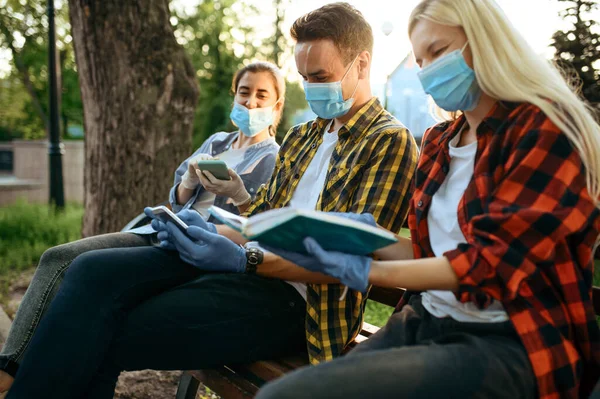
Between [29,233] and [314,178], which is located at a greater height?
[314,178]

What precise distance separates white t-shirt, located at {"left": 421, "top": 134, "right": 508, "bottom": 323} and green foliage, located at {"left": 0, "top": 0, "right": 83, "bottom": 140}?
15.6 meters

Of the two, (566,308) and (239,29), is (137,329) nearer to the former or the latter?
(566,308)

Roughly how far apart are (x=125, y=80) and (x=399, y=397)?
12.7 ft

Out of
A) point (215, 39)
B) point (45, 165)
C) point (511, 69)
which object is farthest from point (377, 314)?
point (215, 39)

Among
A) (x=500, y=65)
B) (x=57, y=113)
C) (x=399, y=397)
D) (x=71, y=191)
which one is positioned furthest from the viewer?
(x=71, y=191)

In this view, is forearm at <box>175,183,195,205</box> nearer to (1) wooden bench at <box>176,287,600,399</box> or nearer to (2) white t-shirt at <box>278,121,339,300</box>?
(2) white t-shirt at <box>278,121,339,300</box>

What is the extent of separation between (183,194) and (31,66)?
22136 mm

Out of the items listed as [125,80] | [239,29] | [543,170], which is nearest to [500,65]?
[543,170]

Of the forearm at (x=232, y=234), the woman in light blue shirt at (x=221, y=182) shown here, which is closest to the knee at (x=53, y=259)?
the woman in light blue shirt at (x=221, y=182)

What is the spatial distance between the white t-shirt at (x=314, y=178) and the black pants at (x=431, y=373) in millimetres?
1019

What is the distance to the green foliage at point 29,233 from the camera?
636 centimetres

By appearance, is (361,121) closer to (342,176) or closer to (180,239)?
(342,176)

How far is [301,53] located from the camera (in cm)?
256

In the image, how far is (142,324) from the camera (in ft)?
6.97
